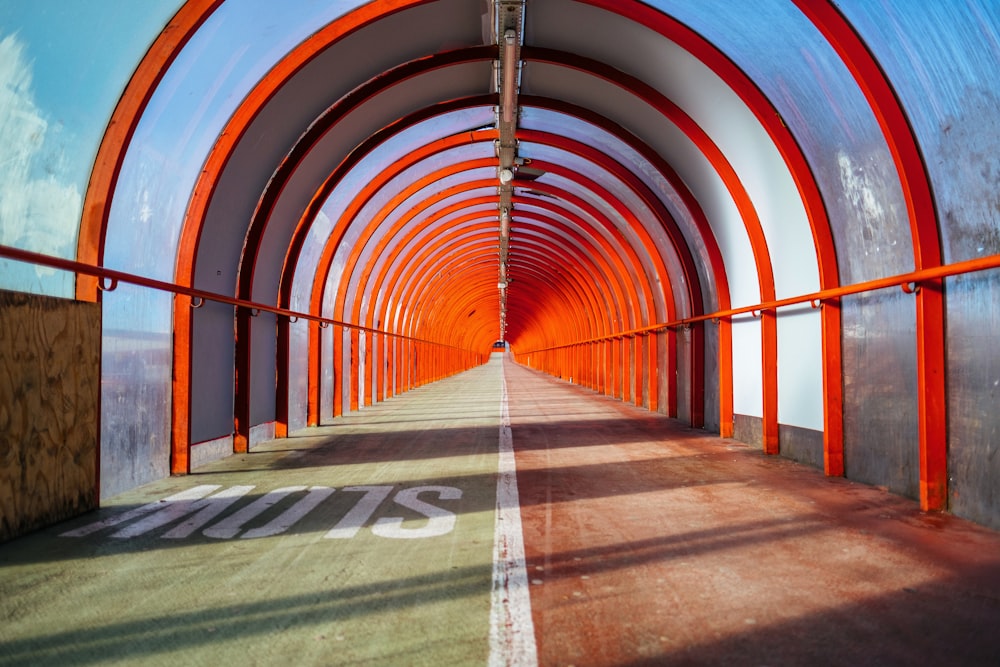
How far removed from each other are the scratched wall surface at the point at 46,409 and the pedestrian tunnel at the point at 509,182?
33 millimetres

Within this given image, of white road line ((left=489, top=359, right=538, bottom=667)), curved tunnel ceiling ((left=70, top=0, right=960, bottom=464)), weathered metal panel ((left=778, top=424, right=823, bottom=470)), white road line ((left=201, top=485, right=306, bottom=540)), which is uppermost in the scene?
curved tunnel ceiling ((left=70, top=0, right=960, bottom=464))

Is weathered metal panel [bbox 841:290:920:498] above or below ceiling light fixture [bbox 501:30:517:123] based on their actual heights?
below

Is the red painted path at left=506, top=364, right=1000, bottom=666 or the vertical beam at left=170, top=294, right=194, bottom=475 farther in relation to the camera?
the vertical beam at left=170, top=294, right=194, bottom=475

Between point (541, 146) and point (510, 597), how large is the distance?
12307 millimetres

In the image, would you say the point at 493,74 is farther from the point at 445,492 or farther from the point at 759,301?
the point at 445,492

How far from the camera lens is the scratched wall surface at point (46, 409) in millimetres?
4891

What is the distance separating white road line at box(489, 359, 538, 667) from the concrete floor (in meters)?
0.03

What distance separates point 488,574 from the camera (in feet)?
13.2

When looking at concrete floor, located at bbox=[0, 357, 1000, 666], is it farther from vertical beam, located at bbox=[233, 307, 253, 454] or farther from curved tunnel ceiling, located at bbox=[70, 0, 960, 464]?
curved tunnel ceiling, located at bbox=[70, 0, 960, 464]

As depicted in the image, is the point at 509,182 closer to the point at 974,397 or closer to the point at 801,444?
the point at 801,444

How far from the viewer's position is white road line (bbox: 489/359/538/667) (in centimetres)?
294

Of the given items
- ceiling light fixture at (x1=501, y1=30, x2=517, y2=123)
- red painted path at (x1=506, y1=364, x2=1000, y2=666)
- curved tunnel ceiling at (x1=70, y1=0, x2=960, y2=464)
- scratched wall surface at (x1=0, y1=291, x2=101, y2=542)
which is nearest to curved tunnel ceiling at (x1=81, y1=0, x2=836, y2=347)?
curved tunnel ceiling at (x1=70, y1=0, x2=960, y2=464)

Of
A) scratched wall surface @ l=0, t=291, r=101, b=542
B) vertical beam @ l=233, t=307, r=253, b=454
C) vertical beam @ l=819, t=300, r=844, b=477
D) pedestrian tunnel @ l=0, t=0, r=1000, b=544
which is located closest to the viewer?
scratched wall surface @ l=0, t=291, r=101, b=542

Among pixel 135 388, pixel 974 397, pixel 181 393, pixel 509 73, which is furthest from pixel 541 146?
pixel 974 397
